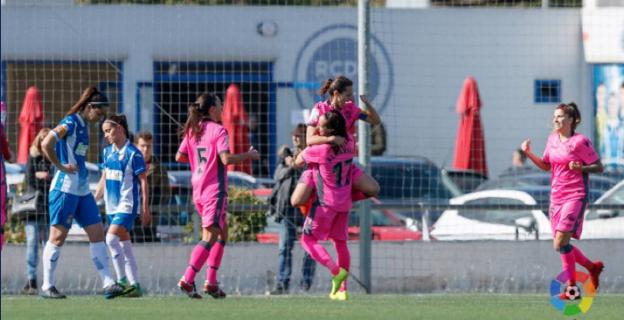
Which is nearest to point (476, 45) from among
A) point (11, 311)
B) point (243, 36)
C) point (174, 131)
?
point (243, 36)

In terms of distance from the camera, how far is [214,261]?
1359 cm

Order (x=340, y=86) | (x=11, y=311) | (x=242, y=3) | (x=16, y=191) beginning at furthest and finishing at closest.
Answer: (x=242, y=3) < (x=16, y=191) < (x=340, y=86) < (x=11, y=311)

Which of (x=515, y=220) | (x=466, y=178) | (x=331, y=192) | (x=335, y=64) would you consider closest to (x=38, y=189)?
(x=331, y=192)

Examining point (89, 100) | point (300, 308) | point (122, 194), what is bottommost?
point (300, 308)

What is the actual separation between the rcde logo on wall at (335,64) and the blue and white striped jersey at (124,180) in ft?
9.54

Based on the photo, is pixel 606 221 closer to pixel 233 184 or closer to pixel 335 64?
pixel 233 184

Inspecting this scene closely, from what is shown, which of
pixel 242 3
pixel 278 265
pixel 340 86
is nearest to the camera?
pixel 340 86

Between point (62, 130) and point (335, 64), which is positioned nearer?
point (62, 130)

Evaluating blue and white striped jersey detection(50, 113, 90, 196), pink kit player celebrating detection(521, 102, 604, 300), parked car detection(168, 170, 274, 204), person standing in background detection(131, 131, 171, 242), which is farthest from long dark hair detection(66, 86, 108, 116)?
parked car detection(168, 170, 274, 204)

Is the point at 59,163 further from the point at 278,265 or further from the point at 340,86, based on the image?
the point at 278,265

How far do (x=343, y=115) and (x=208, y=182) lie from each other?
1248 millimetres

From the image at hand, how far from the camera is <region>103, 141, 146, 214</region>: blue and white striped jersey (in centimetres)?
1407

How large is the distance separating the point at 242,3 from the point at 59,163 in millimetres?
13082

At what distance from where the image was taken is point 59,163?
13594mm
